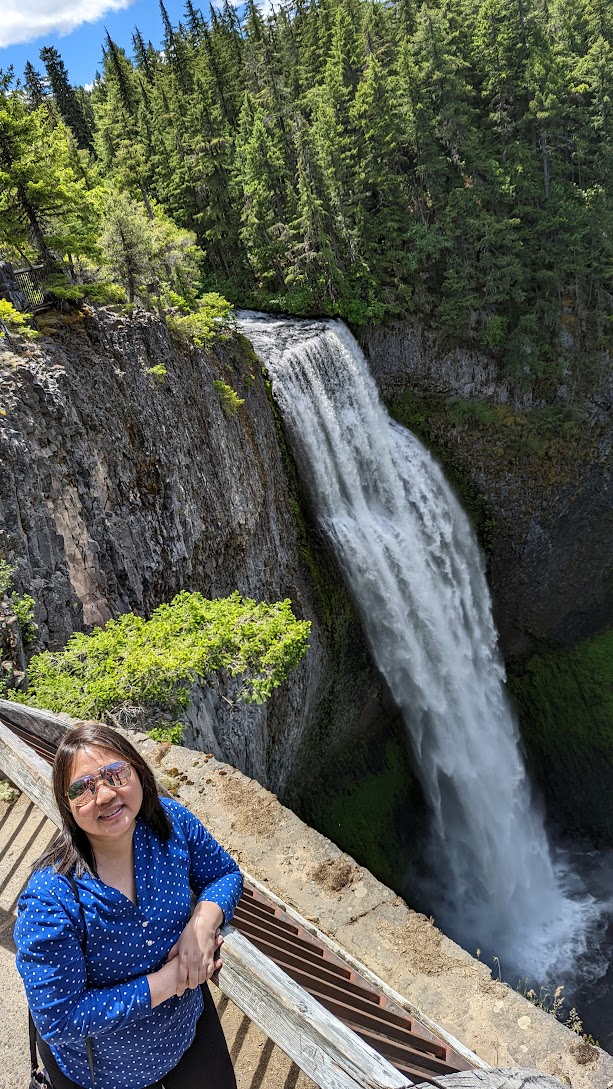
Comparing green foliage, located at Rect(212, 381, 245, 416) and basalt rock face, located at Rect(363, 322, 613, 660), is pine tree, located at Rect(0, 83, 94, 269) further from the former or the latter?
basalt rock face, located at Rect(363, 322, 613, 660)

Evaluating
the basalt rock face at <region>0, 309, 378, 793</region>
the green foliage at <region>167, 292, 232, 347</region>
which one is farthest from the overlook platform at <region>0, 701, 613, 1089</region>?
the green foliage at <region>167, 292, 232, 347</region>

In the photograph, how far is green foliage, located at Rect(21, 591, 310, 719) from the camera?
8.14 metres

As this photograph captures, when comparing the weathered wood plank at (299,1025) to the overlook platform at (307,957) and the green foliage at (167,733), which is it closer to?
the overlook platform at (307,957)

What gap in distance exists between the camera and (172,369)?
45.3 ft

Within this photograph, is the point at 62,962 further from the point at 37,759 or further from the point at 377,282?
the point at 377,282

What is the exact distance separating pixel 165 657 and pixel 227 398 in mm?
8260

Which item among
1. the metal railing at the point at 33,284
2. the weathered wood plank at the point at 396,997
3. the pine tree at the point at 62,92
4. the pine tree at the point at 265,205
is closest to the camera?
the weathered wood plank at the point at 396,997

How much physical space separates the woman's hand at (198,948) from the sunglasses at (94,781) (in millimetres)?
618

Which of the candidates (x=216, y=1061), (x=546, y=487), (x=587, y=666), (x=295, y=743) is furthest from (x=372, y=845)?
(x=216, y=1061)

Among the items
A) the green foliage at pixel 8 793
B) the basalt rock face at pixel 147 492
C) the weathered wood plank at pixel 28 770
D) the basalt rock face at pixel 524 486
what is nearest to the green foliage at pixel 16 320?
the basalt rock face at pixel 147 492

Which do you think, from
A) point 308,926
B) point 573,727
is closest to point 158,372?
point 308,926

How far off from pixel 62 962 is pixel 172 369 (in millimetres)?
12912

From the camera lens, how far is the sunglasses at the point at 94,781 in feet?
7.79

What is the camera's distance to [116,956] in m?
2.30
